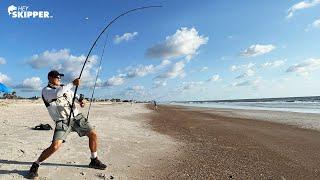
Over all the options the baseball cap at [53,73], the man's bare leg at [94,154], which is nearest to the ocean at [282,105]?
the man's bare leg at [94,154]

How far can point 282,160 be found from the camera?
31.7 feet

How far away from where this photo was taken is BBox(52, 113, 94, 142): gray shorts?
23.2ft

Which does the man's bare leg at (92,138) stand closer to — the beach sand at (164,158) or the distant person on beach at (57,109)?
the distant person on beach at (57,109)

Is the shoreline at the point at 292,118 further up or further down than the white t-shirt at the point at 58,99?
further down

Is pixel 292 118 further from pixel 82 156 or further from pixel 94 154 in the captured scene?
pixel 94 154

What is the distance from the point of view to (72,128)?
7.36 meters

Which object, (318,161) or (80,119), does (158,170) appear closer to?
(80,119)

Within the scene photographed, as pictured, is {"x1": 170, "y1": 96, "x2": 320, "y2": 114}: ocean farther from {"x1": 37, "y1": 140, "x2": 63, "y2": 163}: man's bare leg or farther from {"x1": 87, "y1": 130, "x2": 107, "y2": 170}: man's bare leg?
{"x1": 37, "y1": 140, "x2": 63, "y2": 163}: man's bare leg

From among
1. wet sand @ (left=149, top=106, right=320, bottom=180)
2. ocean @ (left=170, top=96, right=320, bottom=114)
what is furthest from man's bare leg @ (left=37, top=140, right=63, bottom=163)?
ocean @ (left=170, top=96, right=320, bottom=114)

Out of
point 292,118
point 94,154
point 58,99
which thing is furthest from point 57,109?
point 292,118

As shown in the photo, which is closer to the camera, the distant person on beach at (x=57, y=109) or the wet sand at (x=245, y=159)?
the distant person on beach at (x=57, y=109)

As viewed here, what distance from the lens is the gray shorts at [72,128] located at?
7082 millimetres

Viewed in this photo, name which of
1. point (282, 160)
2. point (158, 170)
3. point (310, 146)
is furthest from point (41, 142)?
point (310, 146)

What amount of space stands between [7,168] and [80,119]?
1.79 meters
